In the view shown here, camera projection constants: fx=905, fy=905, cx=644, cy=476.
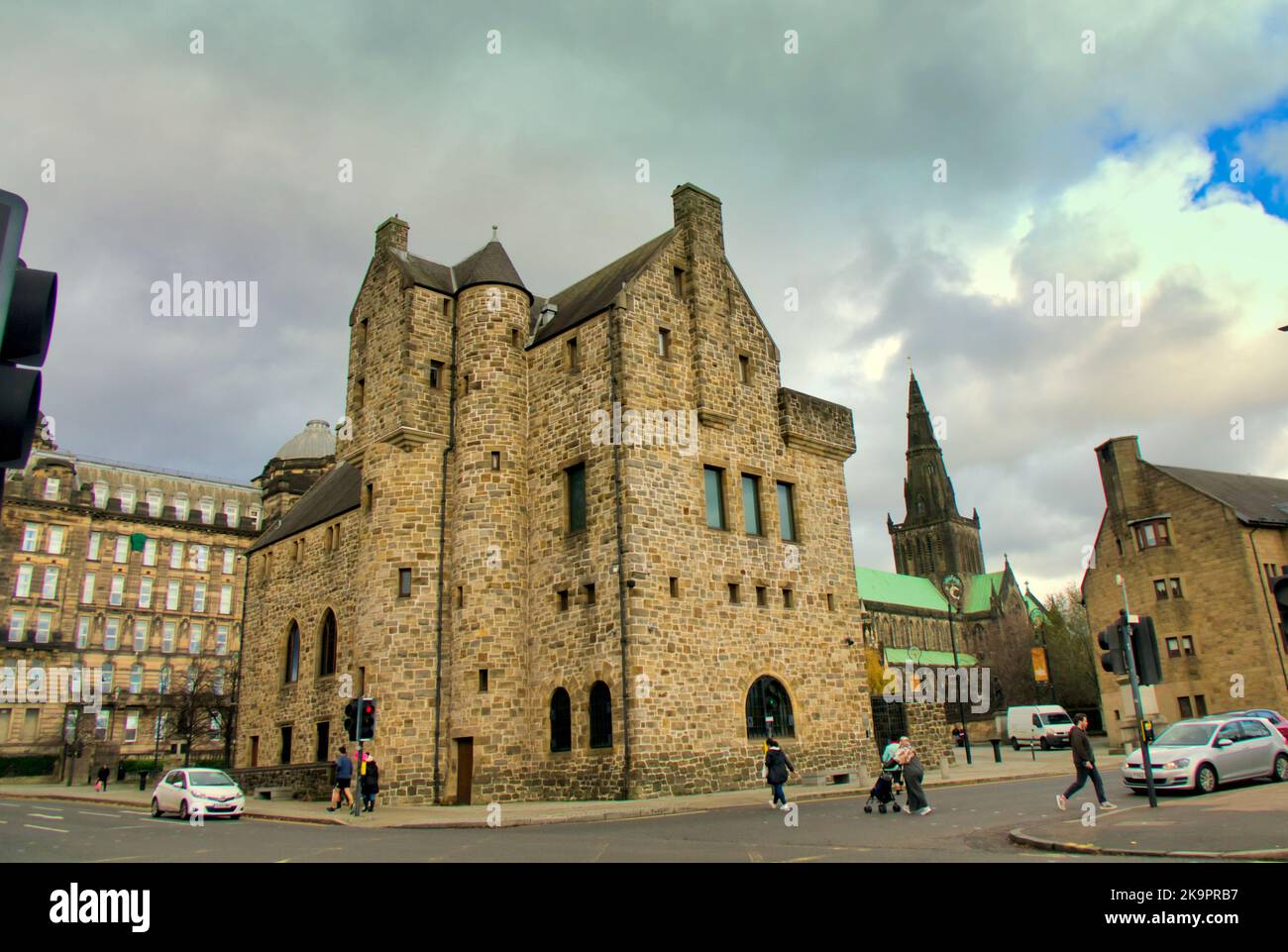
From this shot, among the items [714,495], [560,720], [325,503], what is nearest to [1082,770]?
[560,720]

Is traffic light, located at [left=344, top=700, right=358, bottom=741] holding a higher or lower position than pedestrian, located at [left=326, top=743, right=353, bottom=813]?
higher

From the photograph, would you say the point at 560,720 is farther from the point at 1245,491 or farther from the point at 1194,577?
the point at 1245,491

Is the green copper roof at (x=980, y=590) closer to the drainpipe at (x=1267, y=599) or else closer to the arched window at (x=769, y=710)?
the drainpipe at (x=1267, y=599)

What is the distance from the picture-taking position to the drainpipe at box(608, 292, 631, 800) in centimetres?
2409

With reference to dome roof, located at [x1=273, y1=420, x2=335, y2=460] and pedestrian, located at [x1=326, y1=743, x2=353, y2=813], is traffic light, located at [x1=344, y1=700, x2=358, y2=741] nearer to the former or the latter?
pedestrian, located at [x1=326, y1=743, x2=353, y2=813]

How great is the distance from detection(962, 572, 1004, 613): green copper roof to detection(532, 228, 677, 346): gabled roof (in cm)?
9315

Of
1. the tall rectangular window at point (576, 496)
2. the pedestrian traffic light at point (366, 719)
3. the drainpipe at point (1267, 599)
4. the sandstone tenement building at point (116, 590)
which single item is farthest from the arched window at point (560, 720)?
the sandstone tenement building at point (116, 590)

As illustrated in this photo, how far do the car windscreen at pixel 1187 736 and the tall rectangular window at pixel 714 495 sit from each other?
1351 centimetres

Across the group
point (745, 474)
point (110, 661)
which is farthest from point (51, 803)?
point (110, 661)

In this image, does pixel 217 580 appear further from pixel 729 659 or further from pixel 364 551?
pixel 729 659

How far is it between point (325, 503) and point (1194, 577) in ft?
140

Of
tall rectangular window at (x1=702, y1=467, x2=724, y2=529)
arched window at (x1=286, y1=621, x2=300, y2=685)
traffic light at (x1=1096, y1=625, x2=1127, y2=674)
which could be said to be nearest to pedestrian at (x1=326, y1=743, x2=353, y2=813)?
tall rectangular window at (x1=702, y1=467, x2=724, y2=529)

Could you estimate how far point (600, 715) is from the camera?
25453 mm
